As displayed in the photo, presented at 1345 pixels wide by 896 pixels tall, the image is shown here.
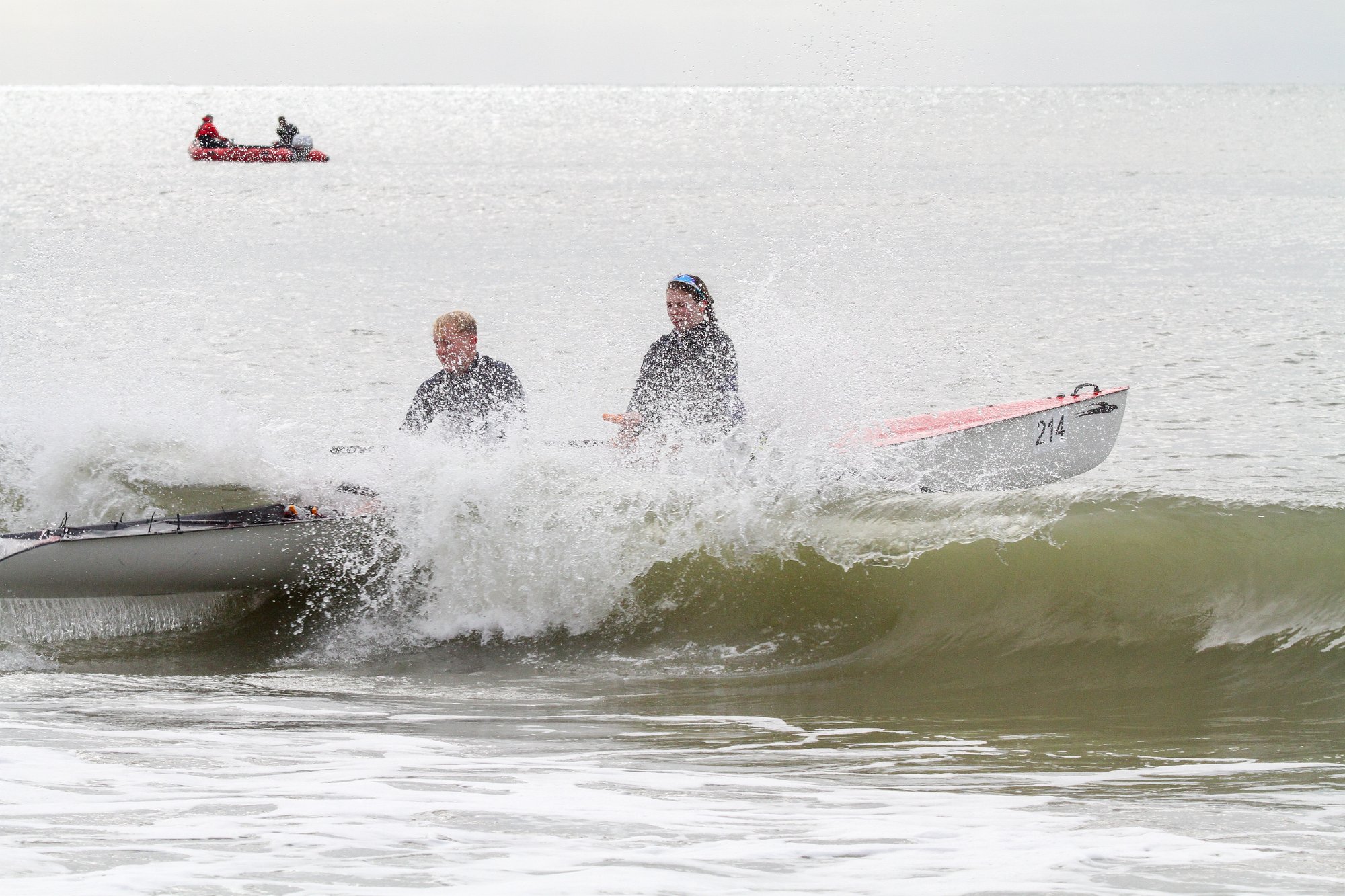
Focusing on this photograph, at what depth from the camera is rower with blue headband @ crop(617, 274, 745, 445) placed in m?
7.48

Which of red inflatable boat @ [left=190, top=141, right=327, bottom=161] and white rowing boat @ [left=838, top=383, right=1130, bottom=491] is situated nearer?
white rowing boat @ [left=838, top=383, right=1130, bottom=491]

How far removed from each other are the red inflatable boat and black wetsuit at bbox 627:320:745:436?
43244 millimetres

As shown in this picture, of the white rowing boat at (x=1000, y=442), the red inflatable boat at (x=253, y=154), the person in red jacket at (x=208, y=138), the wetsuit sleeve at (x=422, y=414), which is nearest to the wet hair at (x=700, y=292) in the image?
the white rowing boat at (x=1000, y=442)

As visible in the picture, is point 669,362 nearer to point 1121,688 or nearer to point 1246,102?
point 1121,688

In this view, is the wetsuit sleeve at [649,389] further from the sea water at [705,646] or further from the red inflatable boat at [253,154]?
the red inflatable boat at [253,154]

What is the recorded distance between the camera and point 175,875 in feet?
10.9

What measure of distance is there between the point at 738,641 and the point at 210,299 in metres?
17.1

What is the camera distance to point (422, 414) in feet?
24.5

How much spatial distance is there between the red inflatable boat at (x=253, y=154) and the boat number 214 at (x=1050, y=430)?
43144mm

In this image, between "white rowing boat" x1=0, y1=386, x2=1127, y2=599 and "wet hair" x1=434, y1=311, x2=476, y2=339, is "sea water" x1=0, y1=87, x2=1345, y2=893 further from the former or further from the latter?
"wet hair" x1=434, y1=311, x2=476, y2=339

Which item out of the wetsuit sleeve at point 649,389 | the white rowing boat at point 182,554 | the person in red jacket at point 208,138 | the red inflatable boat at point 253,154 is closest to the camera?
the white rowing boat at point 182,554

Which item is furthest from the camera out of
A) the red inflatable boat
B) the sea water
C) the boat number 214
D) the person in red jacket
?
the person in red jacket

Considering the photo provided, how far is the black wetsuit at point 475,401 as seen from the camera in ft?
24.0

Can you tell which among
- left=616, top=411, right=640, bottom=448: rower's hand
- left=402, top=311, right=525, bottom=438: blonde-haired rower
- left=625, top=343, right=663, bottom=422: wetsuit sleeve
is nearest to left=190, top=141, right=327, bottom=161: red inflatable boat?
left=402, top=311, right=525, bottom=438: blonde-haired rower
